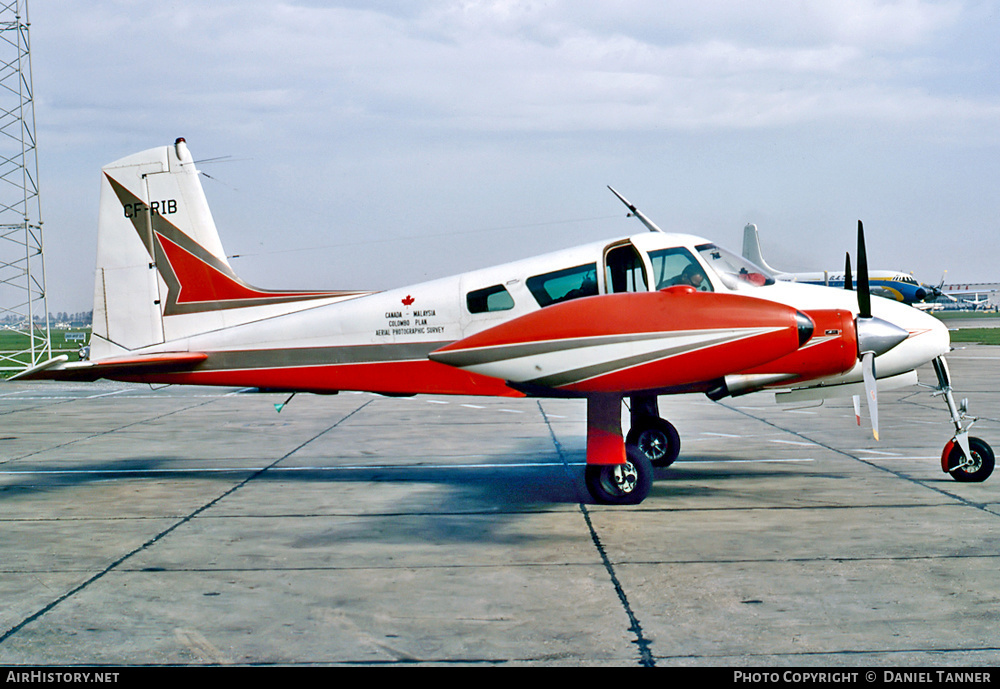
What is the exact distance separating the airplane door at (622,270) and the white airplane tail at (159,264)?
4180 millimetres

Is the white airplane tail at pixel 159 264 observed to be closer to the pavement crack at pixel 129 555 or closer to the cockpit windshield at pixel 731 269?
the pavement crack at pixel 129 555

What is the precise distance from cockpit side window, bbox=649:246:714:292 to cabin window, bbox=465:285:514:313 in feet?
5.92

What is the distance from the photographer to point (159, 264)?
40.8ft

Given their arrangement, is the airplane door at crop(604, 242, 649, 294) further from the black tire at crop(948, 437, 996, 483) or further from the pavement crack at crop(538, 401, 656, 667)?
the black tire at crop(948, 437, 996, 483)

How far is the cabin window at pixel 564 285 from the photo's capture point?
10.3 m

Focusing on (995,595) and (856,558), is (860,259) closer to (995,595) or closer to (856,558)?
(856,558)

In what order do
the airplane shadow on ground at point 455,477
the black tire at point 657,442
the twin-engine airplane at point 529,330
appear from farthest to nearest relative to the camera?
the black tire at point 657,442 < the airplane shadow on ground at point 455,477 < the twin-engine airplane at point 529,330

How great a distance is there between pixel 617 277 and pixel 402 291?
286cm

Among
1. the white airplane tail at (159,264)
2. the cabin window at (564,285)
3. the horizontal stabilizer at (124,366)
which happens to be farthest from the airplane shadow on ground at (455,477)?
the cabin window at (564,285)

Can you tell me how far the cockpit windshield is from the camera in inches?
398

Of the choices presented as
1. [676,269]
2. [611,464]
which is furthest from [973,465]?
[611,464]

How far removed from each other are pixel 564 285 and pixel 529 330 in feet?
6.15

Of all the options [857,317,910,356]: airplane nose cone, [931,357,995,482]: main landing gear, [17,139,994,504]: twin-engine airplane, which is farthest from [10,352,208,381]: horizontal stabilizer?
[931,357,995,482]: main landing gear
